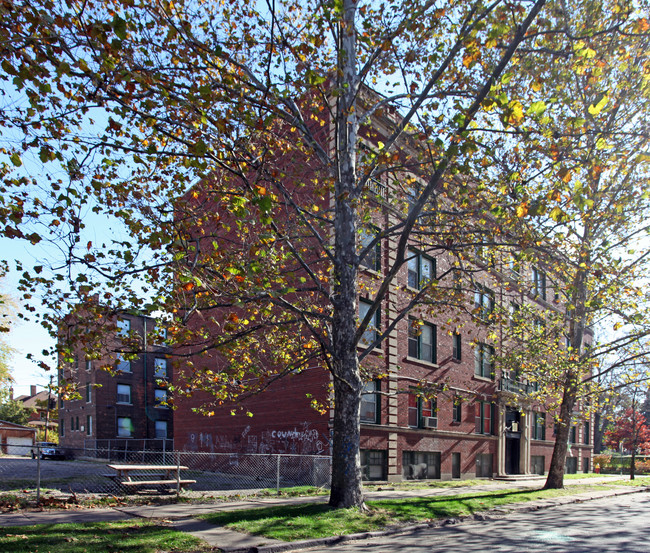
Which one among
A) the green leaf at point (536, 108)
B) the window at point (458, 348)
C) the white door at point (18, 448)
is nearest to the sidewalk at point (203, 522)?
the green leaf at point (536, 108)

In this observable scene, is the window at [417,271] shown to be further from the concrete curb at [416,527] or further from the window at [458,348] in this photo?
the concrete curb at [416,527]

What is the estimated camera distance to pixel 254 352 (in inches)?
662

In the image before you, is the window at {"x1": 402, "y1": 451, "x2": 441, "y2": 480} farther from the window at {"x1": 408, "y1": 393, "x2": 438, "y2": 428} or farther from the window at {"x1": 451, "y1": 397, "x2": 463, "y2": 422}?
the window at {"x1": 451, "y1": 397, "x2": 463, "y2": 422}

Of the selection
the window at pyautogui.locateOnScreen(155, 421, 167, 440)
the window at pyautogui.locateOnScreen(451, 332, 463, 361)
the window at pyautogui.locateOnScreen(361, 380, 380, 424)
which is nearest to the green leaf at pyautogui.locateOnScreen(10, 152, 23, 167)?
the window at pyautogui.locateOnScreen(361, 380, 380, 424)

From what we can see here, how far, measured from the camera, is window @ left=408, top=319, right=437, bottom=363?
25844 mm

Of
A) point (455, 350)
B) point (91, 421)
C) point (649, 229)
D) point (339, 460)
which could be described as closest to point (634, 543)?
point (339, 460)

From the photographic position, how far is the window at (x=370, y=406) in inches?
882

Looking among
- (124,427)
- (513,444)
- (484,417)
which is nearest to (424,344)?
(484,417)

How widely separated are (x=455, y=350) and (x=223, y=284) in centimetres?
2050

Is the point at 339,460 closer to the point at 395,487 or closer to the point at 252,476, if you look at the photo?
the point at 395,487

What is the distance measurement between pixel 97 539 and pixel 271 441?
1511 centimetres

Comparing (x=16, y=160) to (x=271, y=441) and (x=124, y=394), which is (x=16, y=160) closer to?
(x=271, y=441)

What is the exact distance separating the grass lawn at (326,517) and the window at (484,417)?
52.0 feet

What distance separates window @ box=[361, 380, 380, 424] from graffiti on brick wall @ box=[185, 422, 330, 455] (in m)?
2.20
